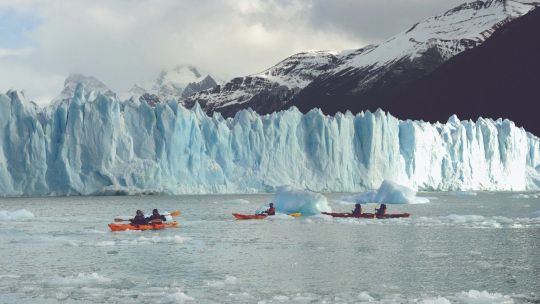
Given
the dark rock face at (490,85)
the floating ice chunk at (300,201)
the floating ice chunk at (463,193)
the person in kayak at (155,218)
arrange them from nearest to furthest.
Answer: the person in kayak at (155,218) < the floating ice chunk at (300,201) < the floating ice chunk at (463,193) < the dark rock face at (490,85)

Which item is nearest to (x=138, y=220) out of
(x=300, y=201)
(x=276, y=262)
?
(x=300, y=201)

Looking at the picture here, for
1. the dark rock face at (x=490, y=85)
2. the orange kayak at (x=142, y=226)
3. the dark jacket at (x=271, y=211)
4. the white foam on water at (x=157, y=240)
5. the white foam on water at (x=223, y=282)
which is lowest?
the white foam on water at (x=223, y=282)

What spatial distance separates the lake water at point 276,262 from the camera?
15461 millimetres

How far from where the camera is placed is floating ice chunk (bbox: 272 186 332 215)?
3691cm

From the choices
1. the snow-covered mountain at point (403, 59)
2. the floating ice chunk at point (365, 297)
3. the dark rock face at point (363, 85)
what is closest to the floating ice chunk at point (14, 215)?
the floating ice chunk at point (365, 297)

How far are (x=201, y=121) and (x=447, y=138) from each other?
22.1m

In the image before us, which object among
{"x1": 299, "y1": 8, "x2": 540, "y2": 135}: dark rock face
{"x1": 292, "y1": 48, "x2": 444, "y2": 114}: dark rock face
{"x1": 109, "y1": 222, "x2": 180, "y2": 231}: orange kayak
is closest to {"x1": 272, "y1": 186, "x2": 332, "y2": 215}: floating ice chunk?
{"x1": 109, "y1": 222, "x2": 180, "y2": 231}: orange kayak

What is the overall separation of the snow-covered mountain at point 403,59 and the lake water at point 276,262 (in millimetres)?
137246

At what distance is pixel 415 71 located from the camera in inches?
6580

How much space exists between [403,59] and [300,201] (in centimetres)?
14354

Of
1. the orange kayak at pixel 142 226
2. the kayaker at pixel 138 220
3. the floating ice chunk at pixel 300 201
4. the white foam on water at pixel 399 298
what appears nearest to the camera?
the white foam on water at pixel 399 298

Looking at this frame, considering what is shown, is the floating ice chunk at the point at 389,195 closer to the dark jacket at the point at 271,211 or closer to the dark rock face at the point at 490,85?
the dark jacket at the point at 271,211

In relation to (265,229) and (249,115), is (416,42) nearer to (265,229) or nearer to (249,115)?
(249,115)

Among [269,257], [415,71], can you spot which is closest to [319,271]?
[269,257]
